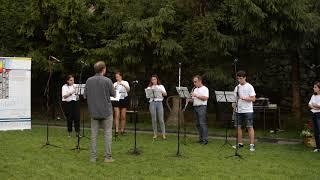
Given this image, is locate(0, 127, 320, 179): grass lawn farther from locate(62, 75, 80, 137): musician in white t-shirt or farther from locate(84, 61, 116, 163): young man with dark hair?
locate(62, 75, 80, 137): musician in white t-shirt

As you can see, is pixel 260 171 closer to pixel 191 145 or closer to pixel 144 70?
pixel 191 145

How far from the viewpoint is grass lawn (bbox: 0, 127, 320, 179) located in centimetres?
842

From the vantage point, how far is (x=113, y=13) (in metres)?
18.4

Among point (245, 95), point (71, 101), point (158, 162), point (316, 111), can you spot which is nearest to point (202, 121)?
point (245, 95)

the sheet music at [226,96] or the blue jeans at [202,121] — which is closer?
the blue jeans at [202,121]

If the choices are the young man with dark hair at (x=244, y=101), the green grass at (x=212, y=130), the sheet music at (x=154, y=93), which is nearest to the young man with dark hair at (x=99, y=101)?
the young man with dark hair at (x=244, y=101)

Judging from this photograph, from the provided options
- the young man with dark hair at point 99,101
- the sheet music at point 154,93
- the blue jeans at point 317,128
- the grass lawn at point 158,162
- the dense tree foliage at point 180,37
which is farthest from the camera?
the dense tree foliage at point 180,37

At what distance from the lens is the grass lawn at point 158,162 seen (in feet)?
27.6

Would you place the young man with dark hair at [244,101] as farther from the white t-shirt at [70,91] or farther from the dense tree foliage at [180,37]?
the white t-shirt at [70,91]

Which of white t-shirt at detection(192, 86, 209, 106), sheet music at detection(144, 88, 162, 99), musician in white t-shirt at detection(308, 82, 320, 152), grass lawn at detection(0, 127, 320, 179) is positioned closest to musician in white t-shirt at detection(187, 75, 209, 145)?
white t-shirt at detection(192, 86, 209, 106)

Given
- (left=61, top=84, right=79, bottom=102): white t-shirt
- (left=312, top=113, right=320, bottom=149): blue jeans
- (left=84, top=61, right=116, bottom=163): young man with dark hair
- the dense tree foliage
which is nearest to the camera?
(left=84, top=61, right=116, bottom=163): young man with dark hair

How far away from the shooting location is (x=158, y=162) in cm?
965

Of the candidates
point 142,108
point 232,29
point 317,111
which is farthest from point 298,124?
point 142,108

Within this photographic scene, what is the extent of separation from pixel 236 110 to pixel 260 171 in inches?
109
